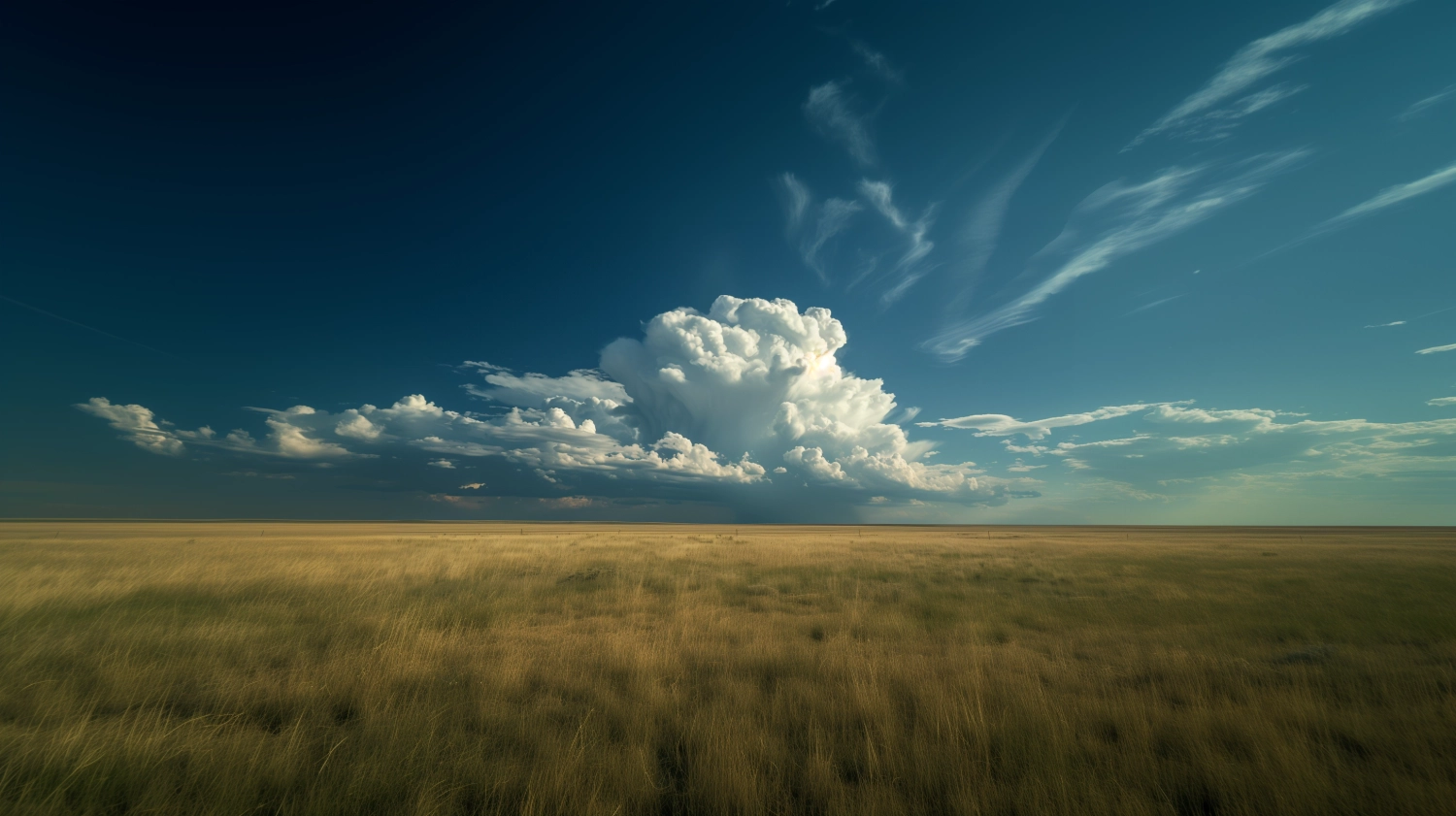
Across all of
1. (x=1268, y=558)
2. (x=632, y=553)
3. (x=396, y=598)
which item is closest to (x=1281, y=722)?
(x=396, y=598)

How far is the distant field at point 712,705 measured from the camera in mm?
4352

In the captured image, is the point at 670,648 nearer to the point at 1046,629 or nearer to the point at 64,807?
the point at 64,807

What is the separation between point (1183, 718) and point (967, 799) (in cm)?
345

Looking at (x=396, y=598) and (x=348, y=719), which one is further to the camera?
(x=396, y=598)

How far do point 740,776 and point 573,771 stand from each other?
1.46 meters

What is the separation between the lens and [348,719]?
5.86m

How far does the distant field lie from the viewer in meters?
4.35

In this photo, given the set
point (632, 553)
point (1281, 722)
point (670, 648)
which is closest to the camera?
→ point (1281, 722)

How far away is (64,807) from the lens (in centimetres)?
395

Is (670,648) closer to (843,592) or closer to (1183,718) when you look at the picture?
(1183,718)

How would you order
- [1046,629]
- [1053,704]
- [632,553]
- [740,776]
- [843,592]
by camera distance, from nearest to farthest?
[740,776], [1053,704], [1046,629], [843,592], [632,553]

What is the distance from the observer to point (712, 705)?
6031 mm

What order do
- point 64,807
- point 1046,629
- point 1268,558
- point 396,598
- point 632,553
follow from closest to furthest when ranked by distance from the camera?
1. point 64,807
2. point 1046,629
3. point 396,598
4. point 1268,558
5. point 632,553

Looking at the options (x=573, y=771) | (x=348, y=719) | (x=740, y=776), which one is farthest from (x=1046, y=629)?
(x=348, y=719)
